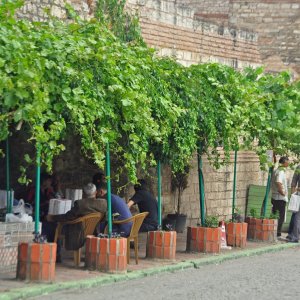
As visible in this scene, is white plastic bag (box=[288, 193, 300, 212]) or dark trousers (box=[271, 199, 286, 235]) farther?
dark trousers (box=[271, 199, 286, 235])

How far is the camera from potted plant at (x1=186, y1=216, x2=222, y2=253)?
695 inches

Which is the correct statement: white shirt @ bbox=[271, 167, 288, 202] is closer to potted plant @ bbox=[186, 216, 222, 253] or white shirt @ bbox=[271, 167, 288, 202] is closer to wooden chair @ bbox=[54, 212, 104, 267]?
potted plant @ bbox=[186, 216, 222, 253]

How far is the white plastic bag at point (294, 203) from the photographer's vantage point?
2059 centimetres

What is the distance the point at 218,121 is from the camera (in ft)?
59.0

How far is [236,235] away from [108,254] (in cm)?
551

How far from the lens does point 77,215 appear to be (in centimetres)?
1479

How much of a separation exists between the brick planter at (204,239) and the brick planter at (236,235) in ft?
4.83

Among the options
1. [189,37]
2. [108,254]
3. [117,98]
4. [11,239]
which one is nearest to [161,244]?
[108,254]

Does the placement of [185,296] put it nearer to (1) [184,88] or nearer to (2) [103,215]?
(2) [103,215]

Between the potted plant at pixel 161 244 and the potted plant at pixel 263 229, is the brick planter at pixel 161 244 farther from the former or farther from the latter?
the potted plant at pixel 263 229

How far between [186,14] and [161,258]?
8.79m

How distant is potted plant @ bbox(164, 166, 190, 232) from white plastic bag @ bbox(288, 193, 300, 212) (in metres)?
2.54

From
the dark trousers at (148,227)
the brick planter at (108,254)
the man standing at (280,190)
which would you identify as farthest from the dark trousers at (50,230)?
the man standing at (280,190)

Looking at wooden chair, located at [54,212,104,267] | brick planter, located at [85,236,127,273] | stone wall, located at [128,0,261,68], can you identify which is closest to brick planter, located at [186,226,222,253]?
wooden chair, located at [54,212,104,267]
